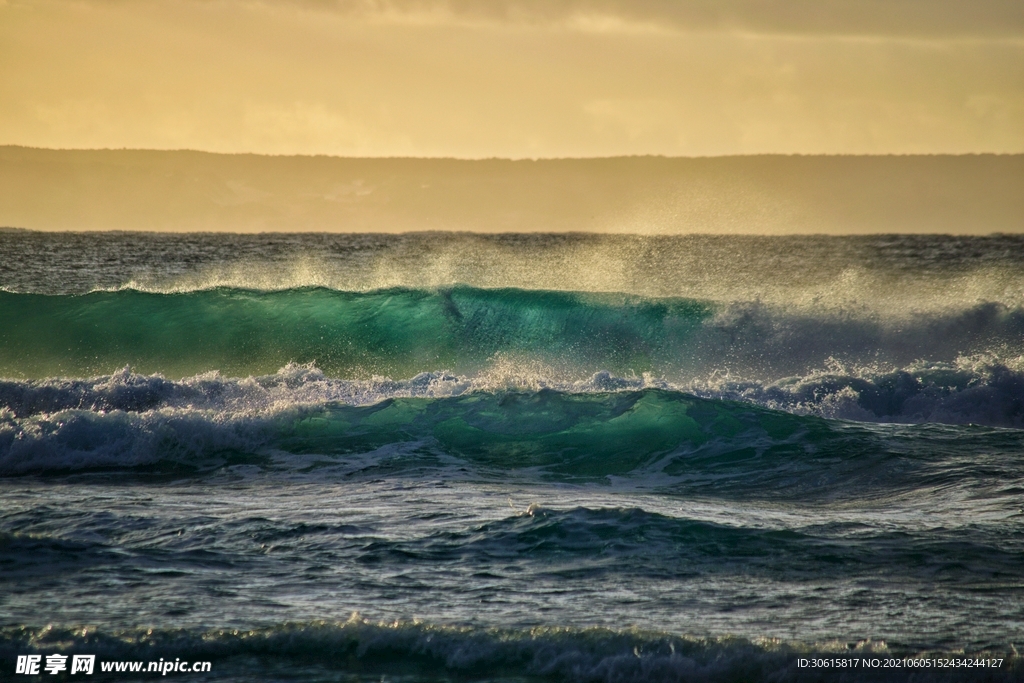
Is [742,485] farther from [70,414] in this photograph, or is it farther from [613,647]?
[70,414]

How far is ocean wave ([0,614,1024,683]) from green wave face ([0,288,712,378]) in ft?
38.1

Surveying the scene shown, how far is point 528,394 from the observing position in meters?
12.1

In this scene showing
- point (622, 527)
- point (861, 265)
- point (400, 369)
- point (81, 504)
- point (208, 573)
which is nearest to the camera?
point (208, 573)

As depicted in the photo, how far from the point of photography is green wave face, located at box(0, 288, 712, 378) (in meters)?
16.6

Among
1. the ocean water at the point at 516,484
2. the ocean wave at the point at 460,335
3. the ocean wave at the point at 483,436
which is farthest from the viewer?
the ocean wave at the point at 460,335

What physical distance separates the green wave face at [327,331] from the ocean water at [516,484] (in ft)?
0.23

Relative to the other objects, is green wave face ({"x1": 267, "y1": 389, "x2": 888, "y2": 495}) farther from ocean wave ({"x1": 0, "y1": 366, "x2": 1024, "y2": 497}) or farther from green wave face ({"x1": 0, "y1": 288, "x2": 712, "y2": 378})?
green wave face ({"x1": 0, "y1": 288, "x2": 712, "y2": 378})

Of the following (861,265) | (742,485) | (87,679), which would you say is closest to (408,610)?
(87,679)

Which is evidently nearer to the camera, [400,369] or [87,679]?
[87,679]

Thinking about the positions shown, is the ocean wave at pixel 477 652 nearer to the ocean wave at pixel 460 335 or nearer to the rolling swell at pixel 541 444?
the rolling swell at pixel 541 444

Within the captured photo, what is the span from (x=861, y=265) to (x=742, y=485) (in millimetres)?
33817

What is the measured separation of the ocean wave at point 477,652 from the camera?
4.68 meters

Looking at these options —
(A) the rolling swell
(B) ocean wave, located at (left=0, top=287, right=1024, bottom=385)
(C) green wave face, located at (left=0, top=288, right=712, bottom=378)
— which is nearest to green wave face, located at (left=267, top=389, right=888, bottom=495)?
(A) the rolling swell

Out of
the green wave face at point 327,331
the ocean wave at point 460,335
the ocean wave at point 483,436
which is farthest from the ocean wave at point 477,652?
the green wave face at point 327,331
